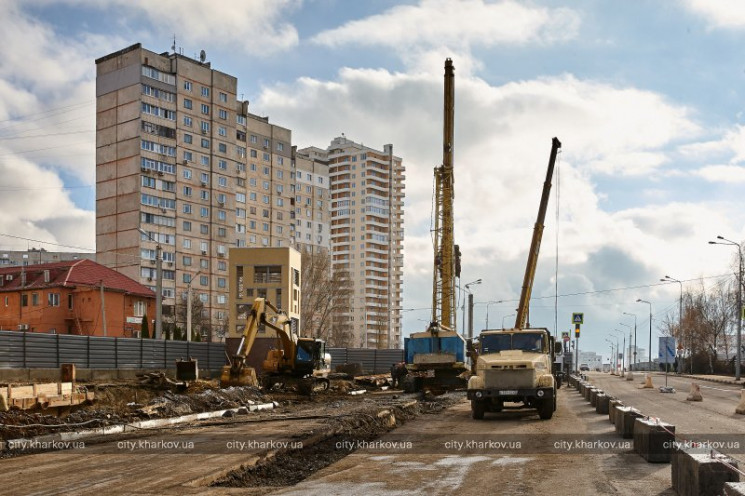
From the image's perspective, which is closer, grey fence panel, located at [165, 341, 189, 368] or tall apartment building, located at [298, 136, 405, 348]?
grey fence panel, located at [165, 341, 189, 368]

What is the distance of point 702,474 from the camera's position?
8.13 metres

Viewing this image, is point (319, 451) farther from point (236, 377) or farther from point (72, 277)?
point (72, 277)

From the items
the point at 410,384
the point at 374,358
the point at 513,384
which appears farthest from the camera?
the point at 374,358

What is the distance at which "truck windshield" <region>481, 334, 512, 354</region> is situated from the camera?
73.0 ft

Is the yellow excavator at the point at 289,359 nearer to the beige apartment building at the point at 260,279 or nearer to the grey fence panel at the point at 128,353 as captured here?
the grey fence panel at the point at 128,353

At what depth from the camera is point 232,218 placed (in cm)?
10444

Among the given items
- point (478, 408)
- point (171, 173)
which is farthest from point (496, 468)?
point (171, 173)

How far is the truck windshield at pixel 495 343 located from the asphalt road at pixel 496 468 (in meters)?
4.78

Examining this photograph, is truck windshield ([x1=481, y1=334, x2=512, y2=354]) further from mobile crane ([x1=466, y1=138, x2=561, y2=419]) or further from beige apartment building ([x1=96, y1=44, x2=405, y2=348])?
beige apartment building ([x1=96, y1=44, x2=405, y2=348])

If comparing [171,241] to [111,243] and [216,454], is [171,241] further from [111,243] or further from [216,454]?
[216,454]

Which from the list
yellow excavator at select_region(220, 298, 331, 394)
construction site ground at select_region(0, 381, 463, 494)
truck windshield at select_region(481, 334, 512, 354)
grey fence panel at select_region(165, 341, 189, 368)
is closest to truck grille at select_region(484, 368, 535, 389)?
truck windshield at select_region(481, 334, 512, 354)

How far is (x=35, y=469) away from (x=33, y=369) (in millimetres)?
24926

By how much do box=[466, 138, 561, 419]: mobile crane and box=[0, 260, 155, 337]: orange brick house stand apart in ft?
180

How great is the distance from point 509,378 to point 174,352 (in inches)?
1219
